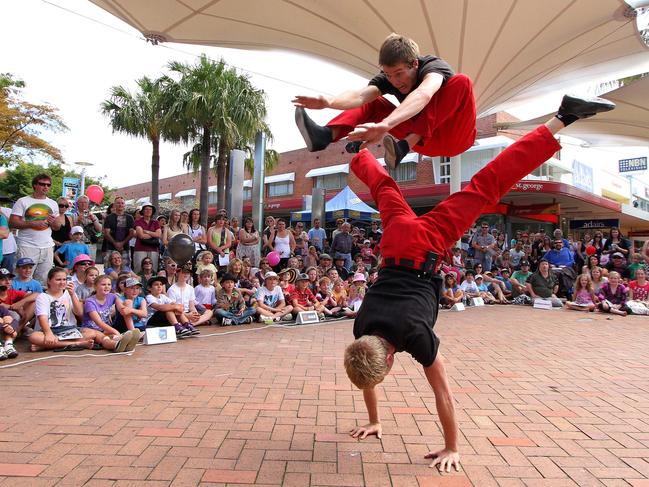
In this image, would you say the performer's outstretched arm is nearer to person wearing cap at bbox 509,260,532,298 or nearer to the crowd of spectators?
the crowd of spectators

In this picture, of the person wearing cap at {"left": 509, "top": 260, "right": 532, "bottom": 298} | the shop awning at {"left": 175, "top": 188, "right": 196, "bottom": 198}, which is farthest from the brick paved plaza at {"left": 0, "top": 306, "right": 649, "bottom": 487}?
the shop awning at {"left": 175, "top": 188, "right": 196, "bottom": 198}

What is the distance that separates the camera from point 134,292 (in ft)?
20.8

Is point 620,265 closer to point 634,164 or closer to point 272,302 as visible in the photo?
point 272,302

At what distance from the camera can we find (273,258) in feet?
33.3

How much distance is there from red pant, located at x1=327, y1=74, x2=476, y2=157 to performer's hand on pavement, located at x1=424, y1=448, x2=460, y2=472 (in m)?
1.97

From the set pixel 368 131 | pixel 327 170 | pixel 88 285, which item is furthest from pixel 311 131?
pixel 327 170

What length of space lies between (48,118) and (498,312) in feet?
75.9

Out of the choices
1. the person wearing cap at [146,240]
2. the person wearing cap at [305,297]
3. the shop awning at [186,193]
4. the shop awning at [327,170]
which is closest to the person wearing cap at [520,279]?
the person wearing cap at [305,297]

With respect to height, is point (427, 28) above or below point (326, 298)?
above

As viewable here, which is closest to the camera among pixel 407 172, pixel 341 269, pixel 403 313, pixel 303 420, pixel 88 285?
pixel 403 313

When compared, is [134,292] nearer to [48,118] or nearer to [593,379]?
[593,379]

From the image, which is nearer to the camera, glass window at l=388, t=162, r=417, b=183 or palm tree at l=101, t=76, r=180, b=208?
palm tree at l=101, t=76, r=180, b=208

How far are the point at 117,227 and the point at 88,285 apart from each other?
6.20ft

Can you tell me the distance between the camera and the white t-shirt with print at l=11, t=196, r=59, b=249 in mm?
6141
